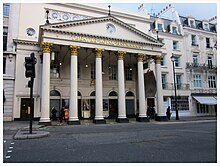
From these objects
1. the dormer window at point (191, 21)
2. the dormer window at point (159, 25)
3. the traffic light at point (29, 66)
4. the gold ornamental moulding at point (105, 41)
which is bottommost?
the traffic light at point (29, 66)

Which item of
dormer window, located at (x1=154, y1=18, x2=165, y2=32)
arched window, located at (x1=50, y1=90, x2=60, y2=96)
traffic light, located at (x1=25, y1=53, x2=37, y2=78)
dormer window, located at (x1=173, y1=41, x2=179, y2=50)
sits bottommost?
arched window, located at (x1=50, y1=90, x2=60, y2=96)

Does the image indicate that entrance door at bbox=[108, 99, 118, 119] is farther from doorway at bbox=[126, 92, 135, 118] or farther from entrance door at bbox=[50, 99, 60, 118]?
entrance door at bbox=[50, 99, 60, 118]

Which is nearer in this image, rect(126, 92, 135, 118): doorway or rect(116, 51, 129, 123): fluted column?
rect(116, 51, 129, 123): fluted column

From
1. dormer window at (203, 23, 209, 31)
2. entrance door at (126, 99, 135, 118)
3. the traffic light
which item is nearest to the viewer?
the traffic light

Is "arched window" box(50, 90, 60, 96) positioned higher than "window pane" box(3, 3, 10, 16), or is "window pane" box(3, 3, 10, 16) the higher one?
"window pane" box(3, 3, 10, 16)

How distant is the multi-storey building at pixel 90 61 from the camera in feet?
64.8

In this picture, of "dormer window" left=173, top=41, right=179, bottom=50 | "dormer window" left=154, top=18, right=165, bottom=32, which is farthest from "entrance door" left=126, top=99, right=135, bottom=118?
"dormer window" left=154, top=18, right=165, bottom=32

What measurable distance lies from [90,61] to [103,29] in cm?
621

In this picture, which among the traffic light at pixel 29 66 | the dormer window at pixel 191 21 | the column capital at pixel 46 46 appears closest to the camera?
the traffic light at pixel 29 66

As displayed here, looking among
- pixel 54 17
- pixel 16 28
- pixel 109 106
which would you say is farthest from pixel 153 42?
pixel 16 28

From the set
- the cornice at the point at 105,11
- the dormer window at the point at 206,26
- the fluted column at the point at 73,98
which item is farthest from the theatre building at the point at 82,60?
the dormer window at the point at 206,26

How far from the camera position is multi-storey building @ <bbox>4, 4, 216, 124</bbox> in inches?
778

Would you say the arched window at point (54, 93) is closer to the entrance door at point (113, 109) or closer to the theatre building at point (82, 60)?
the theatre building at point (82, 60)

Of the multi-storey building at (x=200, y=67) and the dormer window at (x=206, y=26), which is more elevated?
the dormer window at (x=206, y=26)
